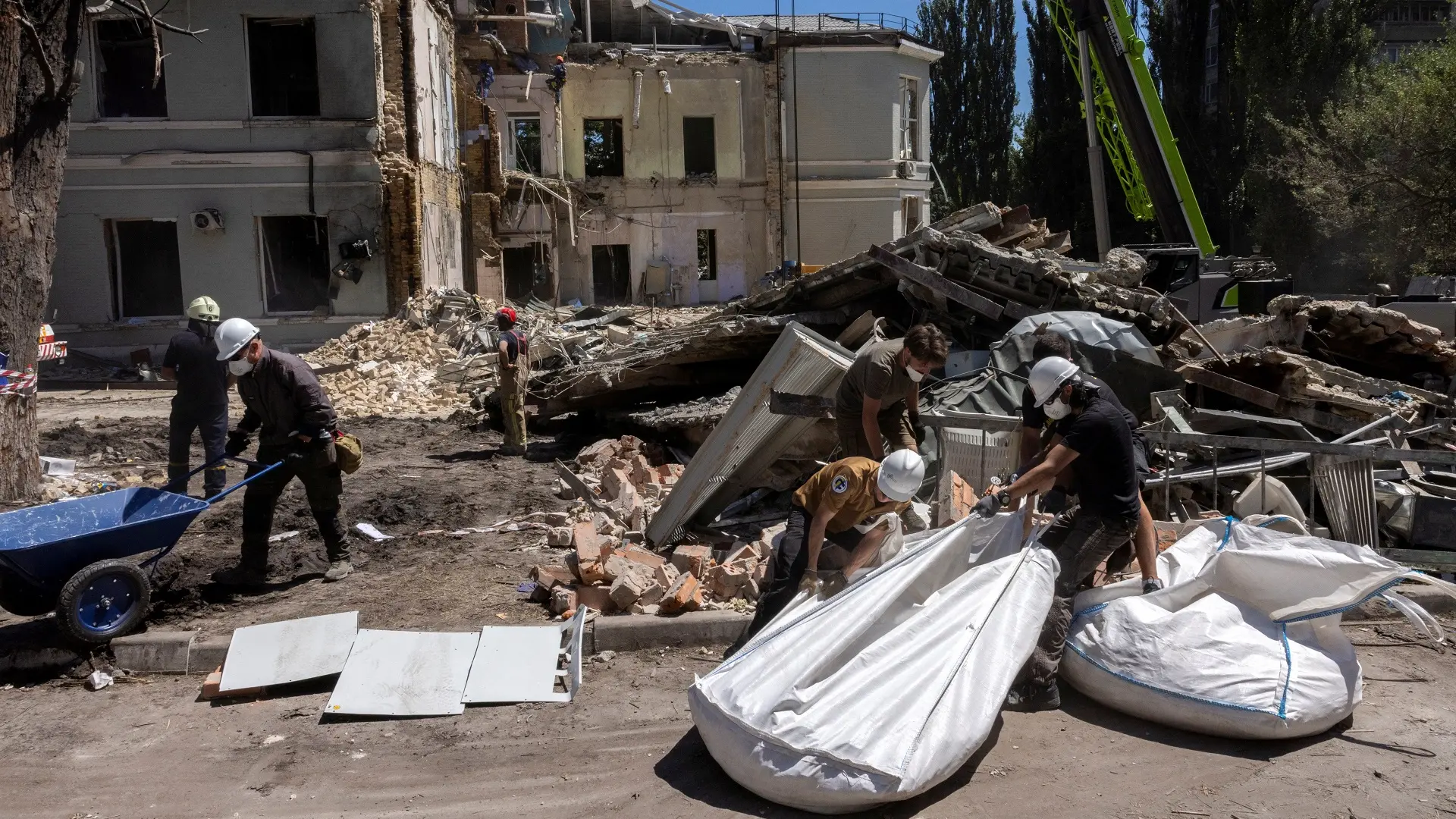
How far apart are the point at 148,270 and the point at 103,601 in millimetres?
16251

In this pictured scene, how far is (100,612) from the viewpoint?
5.35m

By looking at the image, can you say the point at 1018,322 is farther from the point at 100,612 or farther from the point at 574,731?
the point at 100,612

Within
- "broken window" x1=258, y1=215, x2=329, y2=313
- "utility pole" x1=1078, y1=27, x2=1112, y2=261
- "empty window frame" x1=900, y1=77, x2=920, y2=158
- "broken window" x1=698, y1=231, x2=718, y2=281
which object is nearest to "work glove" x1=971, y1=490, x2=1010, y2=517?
"utility pole" x1=1078, y1=27, x2=1112, y2=261

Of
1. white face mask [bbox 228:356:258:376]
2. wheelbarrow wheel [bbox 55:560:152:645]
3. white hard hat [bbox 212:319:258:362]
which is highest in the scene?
white hard hat [bbox 212:319:258:362]

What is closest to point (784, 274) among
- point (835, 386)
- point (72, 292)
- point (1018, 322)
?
point (72, 292)

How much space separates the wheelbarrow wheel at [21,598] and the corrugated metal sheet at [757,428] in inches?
133

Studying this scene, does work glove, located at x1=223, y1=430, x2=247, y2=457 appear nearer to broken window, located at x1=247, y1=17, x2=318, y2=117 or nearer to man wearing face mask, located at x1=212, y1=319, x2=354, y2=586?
man wearing face mask, located at x1=212, y1=319, x2=354, y2=586

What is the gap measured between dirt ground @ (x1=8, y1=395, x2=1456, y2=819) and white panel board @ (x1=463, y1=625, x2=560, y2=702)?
101 millimetres

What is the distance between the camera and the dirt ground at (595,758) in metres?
3.89

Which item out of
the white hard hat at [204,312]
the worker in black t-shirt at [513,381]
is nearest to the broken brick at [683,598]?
the white hard hat at [204,312]

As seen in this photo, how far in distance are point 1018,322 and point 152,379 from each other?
48.4 feet

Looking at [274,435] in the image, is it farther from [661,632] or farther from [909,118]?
[909,118]

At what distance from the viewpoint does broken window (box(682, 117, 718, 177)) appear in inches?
1131

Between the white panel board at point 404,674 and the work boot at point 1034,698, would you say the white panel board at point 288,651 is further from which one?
the work boot at point 1034,698
